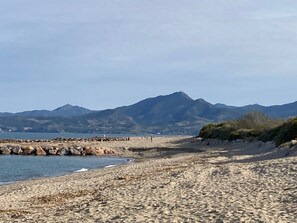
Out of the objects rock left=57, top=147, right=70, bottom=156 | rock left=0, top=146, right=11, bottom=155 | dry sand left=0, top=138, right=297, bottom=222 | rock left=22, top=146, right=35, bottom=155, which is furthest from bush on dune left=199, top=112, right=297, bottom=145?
dry sand left=0, top=138, right=297, bottom=222

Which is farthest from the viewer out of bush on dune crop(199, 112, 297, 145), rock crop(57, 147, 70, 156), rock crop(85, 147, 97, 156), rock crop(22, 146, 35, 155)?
rock crop(22, 146, 35, 155)

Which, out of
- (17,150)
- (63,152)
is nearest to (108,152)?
(63,152)

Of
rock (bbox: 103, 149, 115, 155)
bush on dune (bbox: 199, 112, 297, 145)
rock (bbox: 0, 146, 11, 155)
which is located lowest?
rock (bbox: 103, 149, 115, 155)

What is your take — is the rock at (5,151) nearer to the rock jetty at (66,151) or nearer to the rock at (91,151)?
the rock jetty at (66,151)

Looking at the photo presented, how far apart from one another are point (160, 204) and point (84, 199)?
405cm

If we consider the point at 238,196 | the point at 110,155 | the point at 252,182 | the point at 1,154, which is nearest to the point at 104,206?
the point at 238,196

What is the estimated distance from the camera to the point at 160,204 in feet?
47.8

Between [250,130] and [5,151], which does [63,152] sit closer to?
[5,151]

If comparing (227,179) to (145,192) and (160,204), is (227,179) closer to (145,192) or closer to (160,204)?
(145,192)

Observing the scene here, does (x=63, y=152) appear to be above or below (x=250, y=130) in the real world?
below

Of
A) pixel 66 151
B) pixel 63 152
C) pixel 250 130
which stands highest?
pixel 250 130

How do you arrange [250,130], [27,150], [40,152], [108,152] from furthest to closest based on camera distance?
[250,130] < [27,150] < [40,152] < [108,152]

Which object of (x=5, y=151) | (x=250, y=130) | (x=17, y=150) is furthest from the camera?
(x=5, y=151)

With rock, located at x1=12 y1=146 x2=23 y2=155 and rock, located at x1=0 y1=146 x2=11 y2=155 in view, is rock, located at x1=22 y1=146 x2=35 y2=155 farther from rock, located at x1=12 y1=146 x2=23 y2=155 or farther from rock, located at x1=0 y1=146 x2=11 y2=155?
rock, located at x1=0 y1=146 x2=11 y2=155
